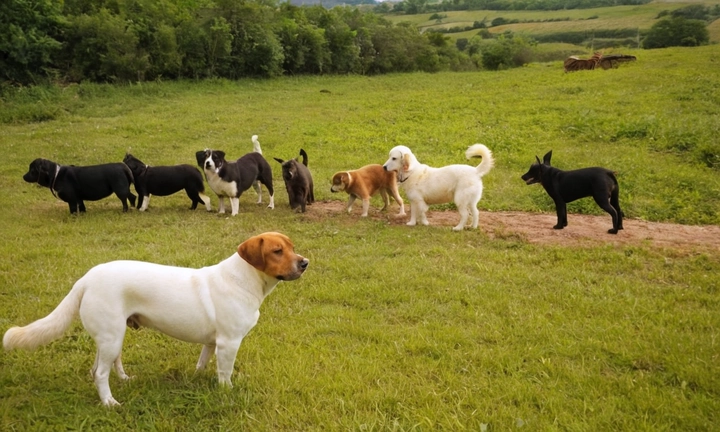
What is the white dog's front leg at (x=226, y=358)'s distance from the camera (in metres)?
4.13

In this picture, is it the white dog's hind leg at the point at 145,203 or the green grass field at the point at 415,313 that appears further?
the white dog's hind leg at the point at 145,203

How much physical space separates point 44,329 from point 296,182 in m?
6.95

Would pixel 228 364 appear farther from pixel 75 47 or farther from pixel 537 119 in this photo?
pixel 75 47

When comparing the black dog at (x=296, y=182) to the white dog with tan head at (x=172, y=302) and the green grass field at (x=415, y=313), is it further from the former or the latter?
the white dog with tan head at (x=172, y=302)

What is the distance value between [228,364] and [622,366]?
3613 millimetres

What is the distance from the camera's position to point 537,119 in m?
19.2

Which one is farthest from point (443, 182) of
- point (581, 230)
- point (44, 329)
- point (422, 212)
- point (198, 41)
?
point (198, 41)

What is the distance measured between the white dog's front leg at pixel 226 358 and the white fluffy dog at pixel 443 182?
6003 mm

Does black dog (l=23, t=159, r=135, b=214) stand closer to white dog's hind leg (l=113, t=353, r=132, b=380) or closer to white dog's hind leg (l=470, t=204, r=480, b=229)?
white dog's hind leg (l=113, t=353, r=132, b=380)

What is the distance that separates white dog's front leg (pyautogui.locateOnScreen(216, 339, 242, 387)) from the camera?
413cm

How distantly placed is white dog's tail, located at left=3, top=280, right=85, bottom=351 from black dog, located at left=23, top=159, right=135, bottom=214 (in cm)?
717

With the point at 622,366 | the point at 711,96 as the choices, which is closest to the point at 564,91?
the point at 711,96

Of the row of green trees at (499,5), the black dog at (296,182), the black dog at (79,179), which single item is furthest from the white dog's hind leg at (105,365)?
the row of green trees at (499,5)

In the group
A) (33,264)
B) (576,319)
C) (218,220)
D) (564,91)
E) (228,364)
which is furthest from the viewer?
(564,91)
